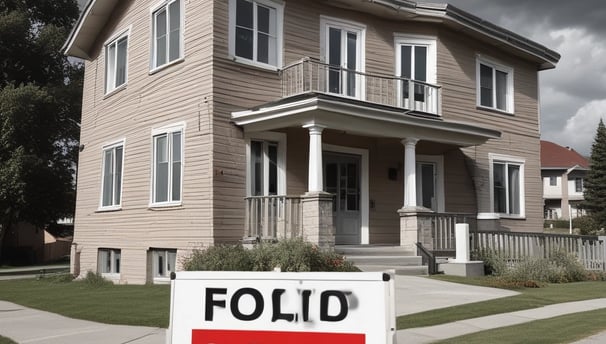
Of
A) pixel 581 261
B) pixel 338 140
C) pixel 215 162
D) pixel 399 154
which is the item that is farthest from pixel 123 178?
pixel 581 261

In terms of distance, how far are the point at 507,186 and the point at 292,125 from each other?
28.9 ft

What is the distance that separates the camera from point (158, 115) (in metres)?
16.2

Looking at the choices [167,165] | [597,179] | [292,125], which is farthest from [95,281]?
[597,179]

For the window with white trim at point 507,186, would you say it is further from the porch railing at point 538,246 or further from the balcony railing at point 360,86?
the balcony railing at point 360,86

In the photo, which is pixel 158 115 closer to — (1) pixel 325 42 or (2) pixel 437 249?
(1) pixel 325 42

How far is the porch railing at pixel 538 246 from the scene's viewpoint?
601 inches

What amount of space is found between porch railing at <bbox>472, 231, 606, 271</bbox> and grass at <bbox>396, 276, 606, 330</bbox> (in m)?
1.58

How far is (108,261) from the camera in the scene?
18.7 meters

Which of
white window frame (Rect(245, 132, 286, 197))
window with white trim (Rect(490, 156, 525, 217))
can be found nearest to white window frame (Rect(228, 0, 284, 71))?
white window frame (Rect(245, 132, 286, 197))

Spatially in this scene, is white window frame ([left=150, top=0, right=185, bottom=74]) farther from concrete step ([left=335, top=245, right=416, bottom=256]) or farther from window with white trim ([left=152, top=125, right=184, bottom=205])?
concrete step ([left=335, top=245, right=416, bottom=256])

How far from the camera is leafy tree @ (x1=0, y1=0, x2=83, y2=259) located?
2944 cm

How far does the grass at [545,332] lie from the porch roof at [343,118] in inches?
256

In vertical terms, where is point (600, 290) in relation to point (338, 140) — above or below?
below

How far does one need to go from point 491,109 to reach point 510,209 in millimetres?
3177
